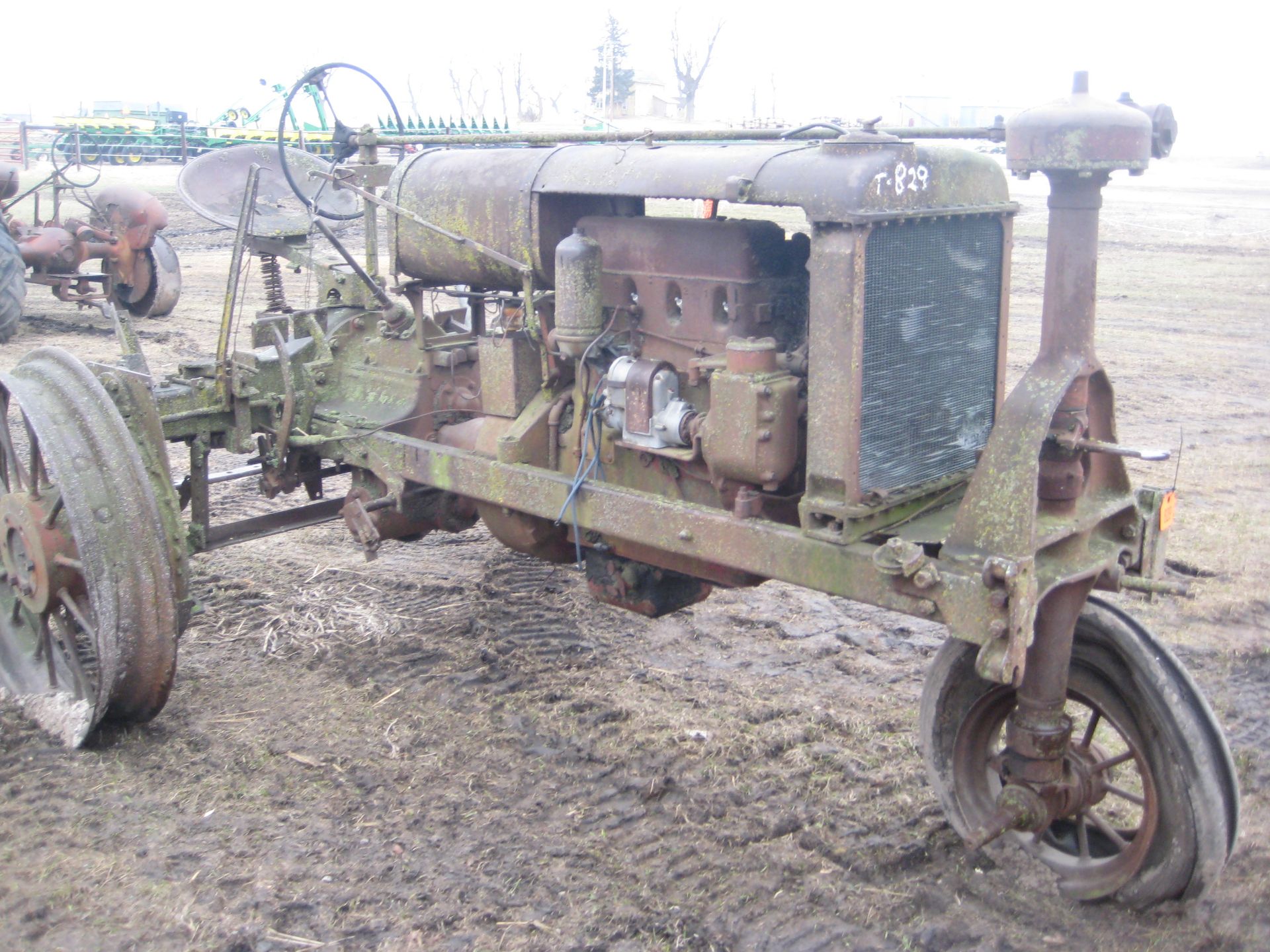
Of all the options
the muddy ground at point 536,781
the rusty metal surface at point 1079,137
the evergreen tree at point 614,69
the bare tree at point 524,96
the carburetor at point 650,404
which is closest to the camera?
the rusty metal surface at point 1079,137

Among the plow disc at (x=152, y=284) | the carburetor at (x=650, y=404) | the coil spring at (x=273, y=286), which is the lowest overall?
the plow disc at (x=152, y=284)

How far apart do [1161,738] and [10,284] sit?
351 inches

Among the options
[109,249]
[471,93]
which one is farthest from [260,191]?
[471,93]

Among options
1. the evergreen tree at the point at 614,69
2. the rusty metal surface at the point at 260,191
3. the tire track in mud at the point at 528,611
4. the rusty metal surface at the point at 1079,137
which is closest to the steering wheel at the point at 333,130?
the rusty metal surface at the point at 260,191

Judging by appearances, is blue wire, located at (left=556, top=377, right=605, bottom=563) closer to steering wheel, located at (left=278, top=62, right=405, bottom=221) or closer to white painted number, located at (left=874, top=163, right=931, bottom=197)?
white painted number, located at (left=874, top=163, right=931, bottom=197)

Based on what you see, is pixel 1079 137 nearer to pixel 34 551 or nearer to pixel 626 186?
pixel 626 186

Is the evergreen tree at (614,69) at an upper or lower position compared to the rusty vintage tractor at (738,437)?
upper

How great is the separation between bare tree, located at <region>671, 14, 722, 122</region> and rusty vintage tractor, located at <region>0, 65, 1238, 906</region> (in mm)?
38969

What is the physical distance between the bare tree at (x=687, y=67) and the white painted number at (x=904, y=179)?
1575 inches

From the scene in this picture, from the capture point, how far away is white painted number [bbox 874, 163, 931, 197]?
105 inches

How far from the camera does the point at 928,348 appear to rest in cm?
298

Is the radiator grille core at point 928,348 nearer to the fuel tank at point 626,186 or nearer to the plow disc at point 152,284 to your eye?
the fuel tank at point 626,186

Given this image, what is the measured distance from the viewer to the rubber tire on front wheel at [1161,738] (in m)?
2.63

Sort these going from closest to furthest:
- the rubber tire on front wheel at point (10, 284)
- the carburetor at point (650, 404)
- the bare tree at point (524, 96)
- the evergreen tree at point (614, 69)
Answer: the carburetor at point (650, 404) < the rubber tire on front wheel at point (10, 284) < the evergreen tree at point (614, 69) < the bare tree at point (524, 96)
